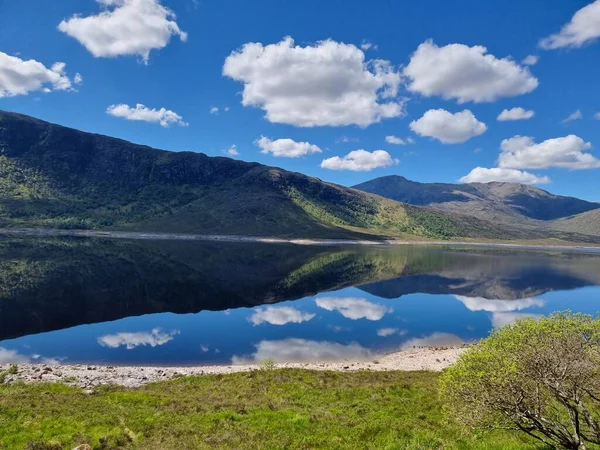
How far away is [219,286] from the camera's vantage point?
10469 centimetres

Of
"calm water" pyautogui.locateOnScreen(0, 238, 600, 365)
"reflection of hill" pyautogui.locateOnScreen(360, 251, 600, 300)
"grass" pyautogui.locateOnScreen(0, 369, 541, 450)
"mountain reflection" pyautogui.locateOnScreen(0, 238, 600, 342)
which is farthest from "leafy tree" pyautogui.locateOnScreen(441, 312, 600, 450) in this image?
"reflection of hill" pyautogui.locateOnScreen(360, 251, 600, 300)

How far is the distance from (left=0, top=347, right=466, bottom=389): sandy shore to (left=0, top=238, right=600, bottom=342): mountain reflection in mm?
6942

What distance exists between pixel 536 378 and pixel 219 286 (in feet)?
321

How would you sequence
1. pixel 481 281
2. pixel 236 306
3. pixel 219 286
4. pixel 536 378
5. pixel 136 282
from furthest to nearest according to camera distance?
pixel 481 281 < pixel 219 286 < pixel 136 282 < pixel 236 306 < pixel 536 378

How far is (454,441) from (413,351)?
39798mm

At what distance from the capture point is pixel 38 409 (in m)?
22.1

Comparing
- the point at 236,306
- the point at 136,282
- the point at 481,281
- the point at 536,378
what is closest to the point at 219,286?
the point at 136,282

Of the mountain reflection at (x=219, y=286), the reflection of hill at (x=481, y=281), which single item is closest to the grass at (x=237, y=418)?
the mountain reflection at (x=219, y=286)

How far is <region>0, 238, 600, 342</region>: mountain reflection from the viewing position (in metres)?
65.9

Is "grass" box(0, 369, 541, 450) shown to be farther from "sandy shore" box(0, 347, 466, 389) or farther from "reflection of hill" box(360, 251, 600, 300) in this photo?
"reflection of hill" box(360, 251, 600, 300)

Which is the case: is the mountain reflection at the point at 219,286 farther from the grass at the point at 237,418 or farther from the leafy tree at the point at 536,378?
the leafy tree at the point at 536,378

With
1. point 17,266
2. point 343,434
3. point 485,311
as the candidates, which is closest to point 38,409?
point 343,434

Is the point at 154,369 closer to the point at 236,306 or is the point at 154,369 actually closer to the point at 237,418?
the point at 237,418

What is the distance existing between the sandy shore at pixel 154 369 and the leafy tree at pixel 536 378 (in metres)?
28.4
